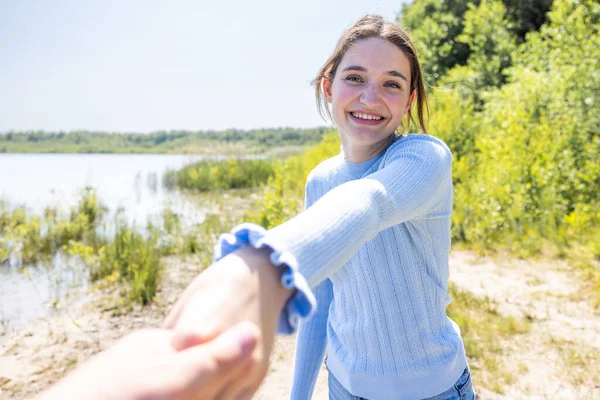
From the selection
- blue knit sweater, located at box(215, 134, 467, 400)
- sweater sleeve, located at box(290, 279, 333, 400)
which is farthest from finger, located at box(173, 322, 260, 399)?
sweater sleeve, located at box(290, 279, 333, 400)

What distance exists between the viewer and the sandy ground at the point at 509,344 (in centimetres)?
322

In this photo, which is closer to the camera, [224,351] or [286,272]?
[224,351]

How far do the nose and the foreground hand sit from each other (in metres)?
0.88

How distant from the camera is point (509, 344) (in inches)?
144

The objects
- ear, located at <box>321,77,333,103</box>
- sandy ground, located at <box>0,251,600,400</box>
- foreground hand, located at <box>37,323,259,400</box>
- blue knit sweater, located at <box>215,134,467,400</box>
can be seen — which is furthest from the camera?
sandy ground, located at <box>0,251,600,400</box>

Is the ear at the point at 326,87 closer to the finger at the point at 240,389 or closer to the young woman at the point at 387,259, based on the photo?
the young woman at the point at 387,259

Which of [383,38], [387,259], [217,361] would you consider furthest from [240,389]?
[383,38]

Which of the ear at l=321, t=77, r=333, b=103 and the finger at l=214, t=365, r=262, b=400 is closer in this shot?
the finger at l=214, t=365, r=262, b=400

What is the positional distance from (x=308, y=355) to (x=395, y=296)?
0.37 metres

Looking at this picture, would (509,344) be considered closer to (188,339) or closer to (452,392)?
(452,392)

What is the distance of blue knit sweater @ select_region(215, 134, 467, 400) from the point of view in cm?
94

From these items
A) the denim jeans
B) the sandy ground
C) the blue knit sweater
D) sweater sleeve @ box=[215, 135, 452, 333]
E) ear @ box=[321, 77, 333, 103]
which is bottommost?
the sandy ground

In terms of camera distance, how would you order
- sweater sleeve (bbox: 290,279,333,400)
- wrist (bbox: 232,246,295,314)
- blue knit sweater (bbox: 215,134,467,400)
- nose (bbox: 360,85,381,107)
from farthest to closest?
sweater sleeve (bbox: 290,279,333,400) → nose (bbox: 360,85,381,107) → blue knit sweater (bbox: 215,134,467,400) → wrist (bbox: 232,246,295,314)

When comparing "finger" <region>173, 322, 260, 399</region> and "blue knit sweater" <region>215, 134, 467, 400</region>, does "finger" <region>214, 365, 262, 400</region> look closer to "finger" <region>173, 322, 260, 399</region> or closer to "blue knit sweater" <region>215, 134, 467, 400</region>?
"finger" <region>173, 322, 260, 399</region>
